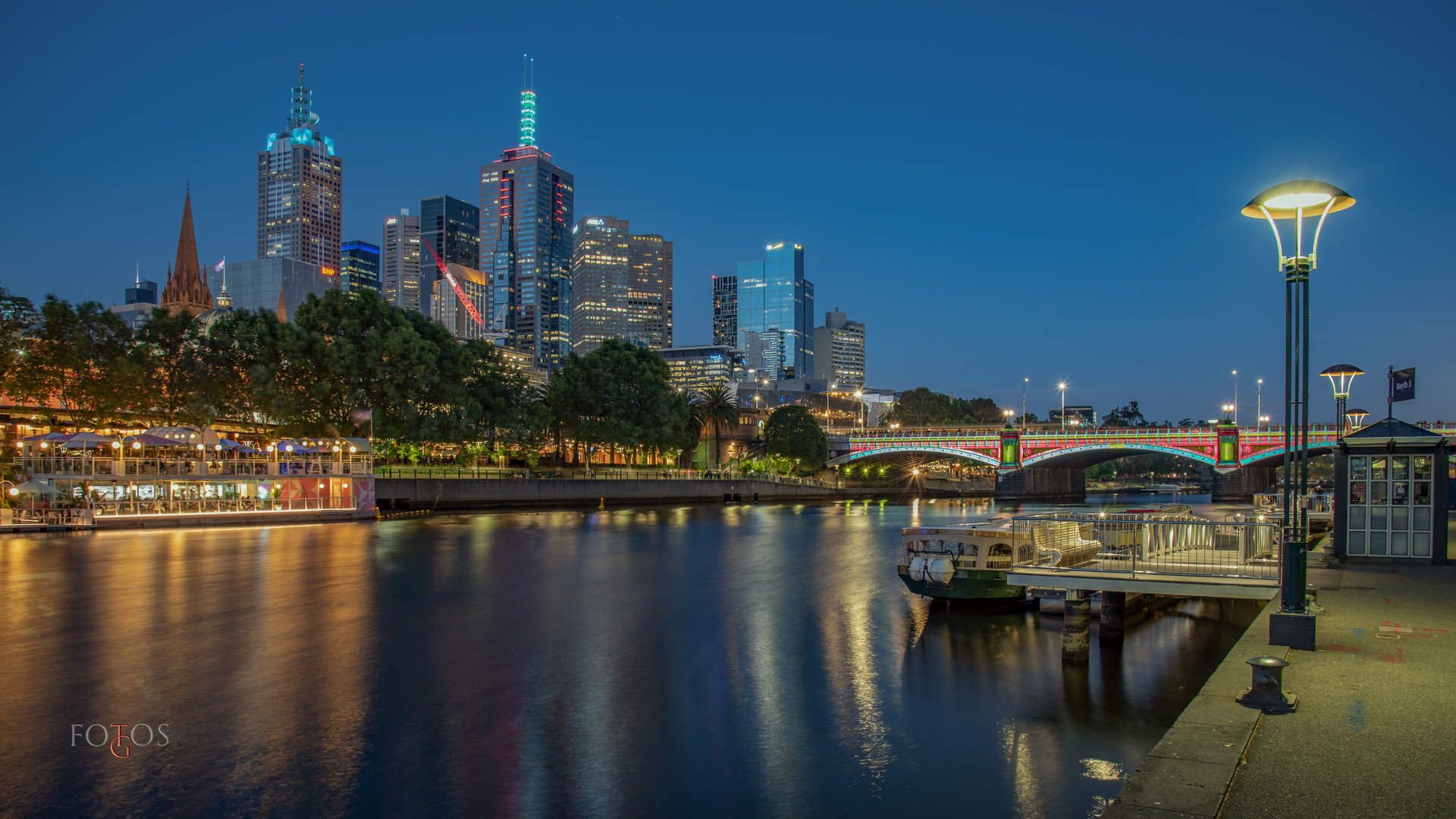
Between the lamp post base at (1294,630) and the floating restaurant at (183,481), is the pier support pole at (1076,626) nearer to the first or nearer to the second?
the lamp post base at (1294,630)

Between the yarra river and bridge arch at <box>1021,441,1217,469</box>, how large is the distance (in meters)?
77.8

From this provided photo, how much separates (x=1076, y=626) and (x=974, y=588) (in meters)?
6.81

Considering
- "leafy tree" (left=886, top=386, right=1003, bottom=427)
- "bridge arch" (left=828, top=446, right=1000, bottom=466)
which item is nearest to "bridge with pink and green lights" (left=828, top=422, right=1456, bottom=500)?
"bridge arch" (left=828, top=446, right=1000, bottom=466)

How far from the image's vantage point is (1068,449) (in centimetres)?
10612

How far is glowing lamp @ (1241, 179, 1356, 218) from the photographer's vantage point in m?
12.6

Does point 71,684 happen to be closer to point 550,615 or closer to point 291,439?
point 550,615

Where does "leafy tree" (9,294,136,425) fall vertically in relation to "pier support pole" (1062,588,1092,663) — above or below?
above

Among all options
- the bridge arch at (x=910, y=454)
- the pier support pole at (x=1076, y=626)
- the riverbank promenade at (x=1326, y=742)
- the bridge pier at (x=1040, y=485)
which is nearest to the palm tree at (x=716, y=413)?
the bridge arch at (x=910, y=454)

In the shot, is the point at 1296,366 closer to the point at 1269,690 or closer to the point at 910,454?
the point at 1269,690

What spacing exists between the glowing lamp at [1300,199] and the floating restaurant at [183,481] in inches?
2406

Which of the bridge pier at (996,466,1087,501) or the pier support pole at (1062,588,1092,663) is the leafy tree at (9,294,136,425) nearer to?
the pier support pole at (1062,588,1092,663)

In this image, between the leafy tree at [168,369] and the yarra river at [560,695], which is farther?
the leafy tree at [168,369]

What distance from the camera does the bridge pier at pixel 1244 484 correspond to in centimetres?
11396

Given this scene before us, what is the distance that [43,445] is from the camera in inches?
2160
